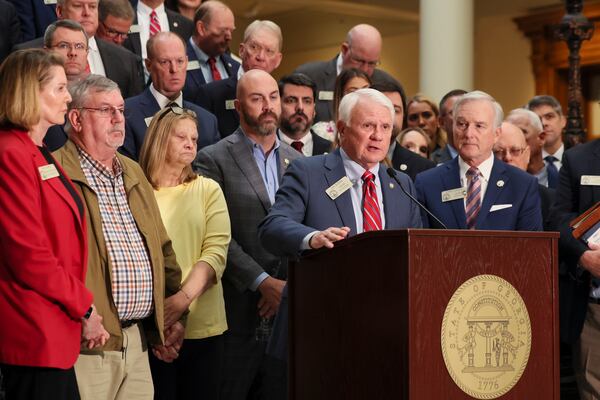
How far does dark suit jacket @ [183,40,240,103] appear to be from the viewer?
6082 millimetres

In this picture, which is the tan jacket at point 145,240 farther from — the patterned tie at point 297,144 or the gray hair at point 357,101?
the patterned tie at point 297,144

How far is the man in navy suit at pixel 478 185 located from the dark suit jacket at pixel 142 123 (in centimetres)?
137

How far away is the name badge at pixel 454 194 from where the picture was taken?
13.9 feet

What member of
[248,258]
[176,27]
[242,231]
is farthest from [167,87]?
[176,27]

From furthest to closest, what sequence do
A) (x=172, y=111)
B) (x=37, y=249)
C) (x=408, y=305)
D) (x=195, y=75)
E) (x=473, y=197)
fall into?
(x=195, y=75)
(x=172, y=111)
(x=473, y=197)
(x=37, y=249)
(x=408, y=305)

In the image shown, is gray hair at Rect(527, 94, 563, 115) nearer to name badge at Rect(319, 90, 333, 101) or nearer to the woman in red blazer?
name badge at Rect(319, 90, 333, 101)

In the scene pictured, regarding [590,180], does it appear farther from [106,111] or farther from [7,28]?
[7,28]

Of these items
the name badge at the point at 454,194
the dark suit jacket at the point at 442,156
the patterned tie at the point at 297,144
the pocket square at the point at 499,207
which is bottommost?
the pocket square at the point at 499,207

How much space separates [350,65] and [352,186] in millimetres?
2823

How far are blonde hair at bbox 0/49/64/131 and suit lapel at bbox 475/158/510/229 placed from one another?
5.87 ft

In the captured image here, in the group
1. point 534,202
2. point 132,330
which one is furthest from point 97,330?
point 534,202

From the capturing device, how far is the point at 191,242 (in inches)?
175

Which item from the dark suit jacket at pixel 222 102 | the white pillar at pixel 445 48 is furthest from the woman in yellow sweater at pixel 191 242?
the white pillar at pixel 445 48

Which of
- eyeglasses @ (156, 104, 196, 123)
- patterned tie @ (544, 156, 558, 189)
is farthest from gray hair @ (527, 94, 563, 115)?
eyeglasses @ (156, 104, 196, 123)
